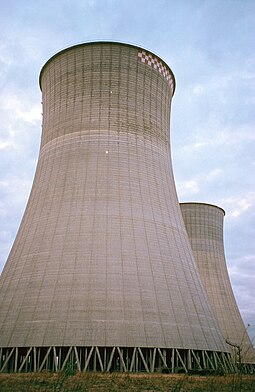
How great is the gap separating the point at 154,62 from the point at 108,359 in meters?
8.37

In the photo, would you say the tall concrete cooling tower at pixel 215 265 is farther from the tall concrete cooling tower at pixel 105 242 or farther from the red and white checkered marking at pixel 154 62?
the red and white checkered marking at pixel 154 62

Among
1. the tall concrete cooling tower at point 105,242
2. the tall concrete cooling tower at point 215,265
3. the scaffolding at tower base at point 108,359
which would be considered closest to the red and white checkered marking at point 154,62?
the tall concrete cooling tower at point 105,242

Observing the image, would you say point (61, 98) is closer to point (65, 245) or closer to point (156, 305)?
point (65, 245)

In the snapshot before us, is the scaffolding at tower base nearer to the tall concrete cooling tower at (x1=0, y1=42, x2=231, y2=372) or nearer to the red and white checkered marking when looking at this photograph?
the tall concrete cooling tower at (x1=0, y1=42, x2=231, y2=372)

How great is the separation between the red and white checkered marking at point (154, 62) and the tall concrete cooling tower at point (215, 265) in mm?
8690

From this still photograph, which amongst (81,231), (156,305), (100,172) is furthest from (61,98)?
(156,305)

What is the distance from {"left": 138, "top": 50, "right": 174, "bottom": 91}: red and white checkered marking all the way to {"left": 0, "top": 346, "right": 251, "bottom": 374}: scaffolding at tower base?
26.0ft

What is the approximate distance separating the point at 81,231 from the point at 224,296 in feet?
36.0

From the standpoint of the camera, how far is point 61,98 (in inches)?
→ 548

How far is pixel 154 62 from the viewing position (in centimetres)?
1415

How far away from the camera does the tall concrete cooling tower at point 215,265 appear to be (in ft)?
66.1

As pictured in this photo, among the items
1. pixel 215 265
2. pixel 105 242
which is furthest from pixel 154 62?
pixel 215 265

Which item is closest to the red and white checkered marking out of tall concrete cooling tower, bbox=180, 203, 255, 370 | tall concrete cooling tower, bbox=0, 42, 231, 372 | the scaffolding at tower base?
tall concrete cooling tower, bbox=0, 42, 231, 372

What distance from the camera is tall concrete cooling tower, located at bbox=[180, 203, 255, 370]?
66.1 ft
